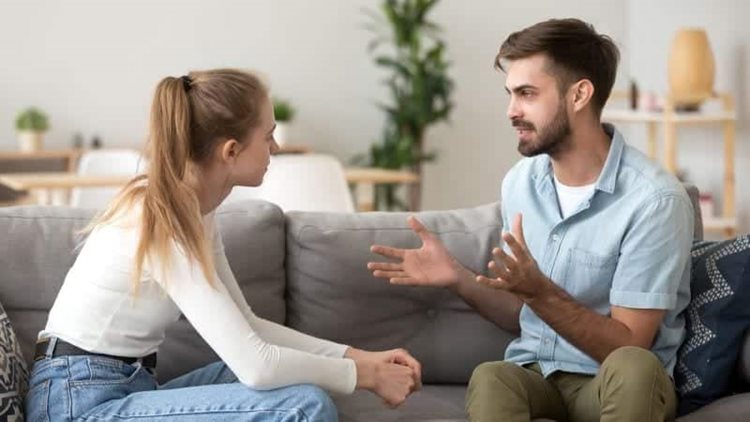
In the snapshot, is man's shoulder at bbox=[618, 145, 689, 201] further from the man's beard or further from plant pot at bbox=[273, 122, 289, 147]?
plant pot at bbox=[273, 122, 289, 147]

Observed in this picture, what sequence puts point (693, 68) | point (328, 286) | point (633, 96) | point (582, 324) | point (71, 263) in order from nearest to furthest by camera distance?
point (582, 324)
point (71, 263)
point (328, 286)
point (693, 68)
point (633, 96)

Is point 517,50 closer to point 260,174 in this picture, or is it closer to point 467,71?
point 260,174

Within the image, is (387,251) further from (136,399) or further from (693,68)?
(693,68)

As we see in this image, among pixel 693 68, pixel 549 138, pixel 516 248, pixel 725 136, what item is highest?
pixel 549 138

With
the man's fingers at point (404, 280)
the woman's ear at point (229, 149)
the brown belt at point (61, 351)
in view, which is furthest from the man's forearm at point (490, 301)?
the brown belt at point (61, 351)

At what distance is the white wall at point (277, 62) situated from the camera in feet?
22.8

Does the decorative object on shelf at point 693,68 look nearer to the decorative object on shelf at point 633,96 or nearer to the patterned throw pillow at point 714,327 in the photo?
the decorative object on shelf at point 633,96

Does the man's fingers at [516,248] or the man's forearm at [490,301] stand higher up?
the man's fingers at [516,248]

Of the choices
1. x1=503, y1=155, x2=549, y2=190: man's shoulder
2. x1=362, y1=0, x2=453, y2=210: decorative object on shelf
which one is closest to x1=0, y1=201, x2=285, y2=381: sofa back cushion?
x1=503, y1=155, x2=549, y2=190: man's shoulder

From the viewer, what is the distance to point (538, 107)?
2.61m

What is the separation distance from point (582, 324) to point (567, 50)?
574 millimetres

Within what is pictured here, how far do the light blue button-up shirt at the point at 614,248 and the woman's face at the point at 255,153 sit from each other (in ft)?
1.96

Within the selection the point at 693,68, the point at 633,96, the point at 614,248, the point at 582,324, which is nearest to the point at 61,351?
the point at 582,324

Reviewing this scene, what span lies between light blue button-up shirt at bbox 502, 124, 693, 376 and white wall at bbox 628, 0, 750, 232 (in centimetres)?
Answer: 437
